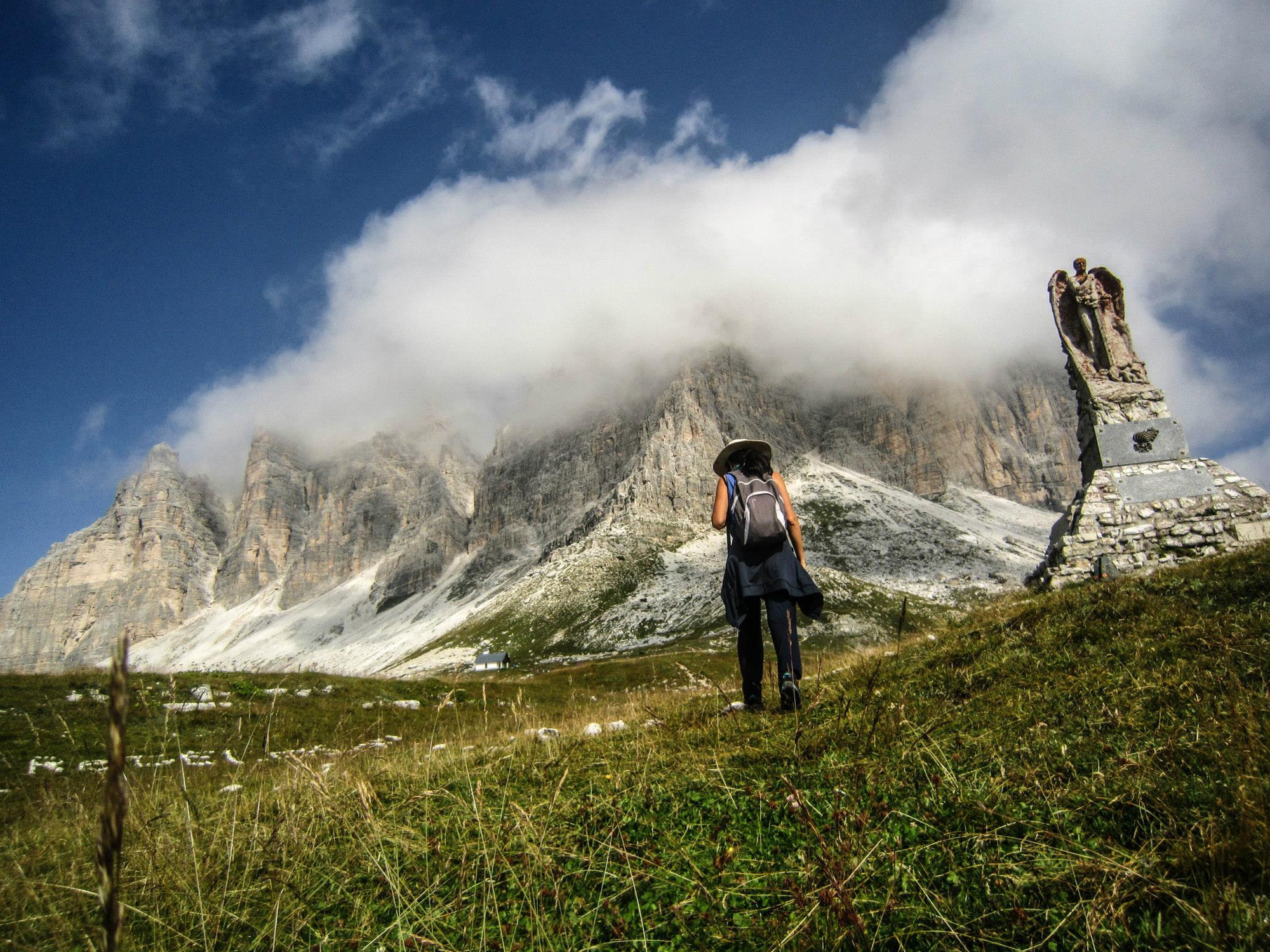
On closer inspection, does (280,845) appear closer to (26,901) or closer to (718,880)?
(26,901)

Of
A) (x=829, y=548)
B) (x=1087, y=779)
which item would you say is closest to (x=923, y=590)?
(x=829, y=548)

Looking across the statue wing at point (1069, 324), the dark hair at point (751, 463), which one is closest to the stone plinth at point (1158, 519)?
the statue wing at point (1069, 324)

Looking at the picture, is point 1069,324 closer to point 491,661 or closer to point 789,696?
point 789,696

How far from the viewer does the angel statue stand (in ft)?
58.7

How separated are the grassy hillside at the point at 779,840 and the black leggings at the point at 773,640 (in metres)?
0.95

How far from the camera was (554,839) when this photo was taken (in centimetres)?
353

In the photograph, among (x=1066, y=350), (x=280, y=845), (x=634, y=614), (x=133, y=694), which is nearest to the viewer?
(x=280, y=845)

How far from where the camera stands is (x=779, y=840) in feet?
11.0

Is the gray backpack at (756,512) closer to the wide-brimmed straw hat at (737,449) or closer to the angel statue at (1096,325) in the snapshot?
the wide-brimmed straw hat at (737,449)

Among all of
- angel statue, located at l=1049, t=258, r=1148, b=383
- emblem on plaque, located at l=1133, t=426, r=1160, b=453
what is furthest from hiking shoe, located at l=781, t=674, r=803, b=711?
angel statue, located at l=1049, t=258, r=1148, b=383

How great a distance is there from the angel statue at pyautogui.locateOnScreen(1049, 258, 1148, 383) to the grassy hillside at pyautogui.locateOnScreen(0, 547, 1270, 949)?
14.7 meters

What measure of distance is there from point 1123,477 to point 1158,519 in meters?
Answer: 1.30

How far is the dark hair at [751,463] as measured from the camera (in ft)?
26.3

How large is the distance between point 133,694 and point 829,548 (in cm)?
10852
